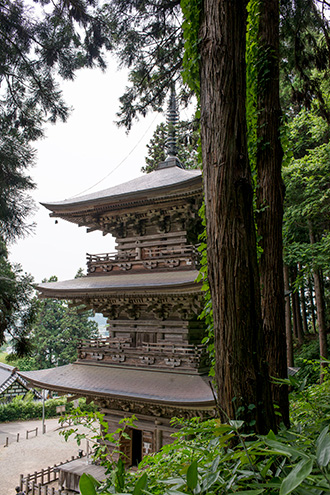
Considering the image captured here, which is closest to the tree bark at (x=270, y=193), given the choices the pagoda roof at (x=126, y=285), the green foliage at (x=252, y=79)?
the green foliage at (x=252, y=79)

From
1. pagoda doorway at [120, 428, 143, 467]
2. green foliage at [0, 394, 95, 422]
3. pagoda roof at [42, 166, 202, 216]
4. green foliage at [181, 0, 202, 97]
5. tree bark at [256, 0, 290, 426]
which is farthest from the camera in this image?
green foliage at [0, 394, 95, 422]

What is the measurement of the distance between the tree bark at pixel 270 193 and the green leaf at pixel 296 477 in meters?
2.36

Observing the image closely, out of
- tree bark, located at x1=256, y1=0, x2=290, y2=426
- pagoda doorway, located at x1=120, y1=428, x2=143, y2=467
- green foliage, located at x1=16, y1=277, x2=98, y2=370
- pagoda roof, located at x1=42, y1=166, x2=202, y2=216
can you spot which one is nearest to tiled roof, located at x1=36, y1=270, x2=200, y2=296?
pagoda roof, located at x1=42, y1=166, x2=202, y2=216

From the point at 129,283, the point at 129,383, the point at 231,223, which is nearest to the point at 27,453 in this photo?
the point at 129,383

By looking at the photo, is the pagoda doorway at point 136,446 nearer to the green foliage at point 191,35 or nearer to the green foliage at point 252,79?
the green foliage at point 252,79

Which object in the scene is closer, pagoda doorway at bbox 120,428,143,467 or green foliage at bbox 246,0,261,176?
green foliage at bbox 246,0,261,176

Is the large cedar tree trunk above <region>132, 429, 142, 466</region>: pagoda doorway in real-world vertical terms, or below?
above

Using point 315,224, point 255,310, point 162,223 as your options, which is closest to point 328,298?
point 315,224

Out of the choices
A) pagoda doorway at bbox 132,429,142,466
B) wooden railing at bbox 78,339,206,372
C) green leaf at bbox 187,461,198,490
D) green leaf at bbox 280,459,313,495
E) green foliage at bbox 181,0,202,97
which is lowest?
pagoda doorway at bbox 132,429,142,466

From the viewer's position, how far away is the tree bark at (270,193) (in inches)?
123

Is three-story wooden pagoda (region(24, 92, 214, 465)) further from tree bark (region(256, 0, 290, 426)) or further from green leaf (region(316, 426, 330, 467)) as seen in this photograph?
green leaf (region(316, 426, 330, 467))

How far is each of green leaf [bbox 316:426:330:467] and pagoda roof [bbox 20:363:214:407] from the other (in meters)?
5.69

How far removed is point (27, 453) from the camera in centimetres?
1565

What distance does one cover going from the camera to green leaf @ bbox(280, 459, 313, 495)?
29.8 inches
